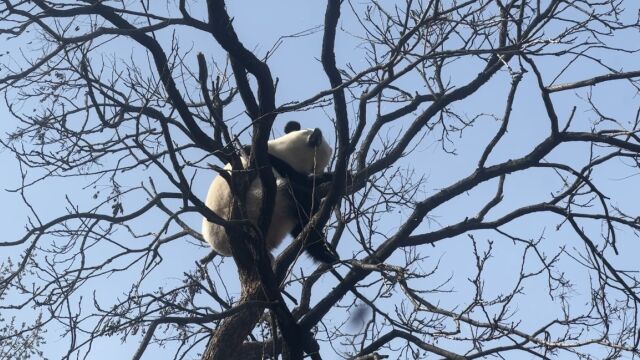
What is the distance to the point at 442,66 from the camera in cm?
685

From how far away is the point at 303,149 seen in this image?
28.8 ft

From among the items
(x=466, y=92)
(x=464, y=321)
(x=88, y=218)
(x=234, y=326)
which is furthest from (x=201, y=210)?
(x=466, y=92)

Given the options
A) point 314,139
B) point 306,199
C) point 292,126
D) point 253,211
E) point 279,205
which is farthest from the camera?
point 292,126

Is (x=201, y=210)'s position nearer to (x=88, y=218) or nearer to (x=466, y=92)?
(x=88, y=218)

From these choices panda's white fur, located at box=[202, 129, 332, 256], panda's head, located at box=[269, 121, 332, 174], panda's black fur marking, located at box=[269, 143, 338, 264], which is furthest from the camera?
panda's head, located at box=[269, 121, 332, 174]

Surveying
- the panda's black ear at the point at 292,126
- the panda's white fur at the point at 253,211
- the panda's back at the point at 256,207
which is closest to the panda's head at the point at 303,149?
the panda's black ear at the point at 292,126

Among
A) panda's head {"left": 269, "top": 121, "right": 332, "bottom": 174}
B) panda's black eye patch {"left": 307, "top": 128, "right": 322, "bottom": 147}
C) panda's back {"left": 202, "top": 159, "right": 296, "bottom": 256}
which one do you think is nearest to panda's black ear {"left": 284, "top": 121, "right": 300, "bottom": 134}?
panda's head {"left": 269, "top": 121, "right": 332, "bottom": 174}

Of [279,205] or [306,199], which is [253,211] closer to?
[279,205]

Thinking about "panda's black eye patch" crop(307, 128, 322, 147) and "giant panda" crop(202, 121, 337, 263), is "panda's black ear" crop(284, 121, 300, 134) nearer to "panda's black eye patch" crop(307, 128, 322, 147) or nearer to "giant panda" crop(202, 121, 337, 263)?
"panda's black eye patch" crop(307, 128, 322, 147)

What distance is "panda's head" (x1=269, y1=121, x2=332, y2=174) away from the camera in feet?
28.3

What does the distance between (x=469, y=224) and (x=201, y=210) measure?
2.19 metres

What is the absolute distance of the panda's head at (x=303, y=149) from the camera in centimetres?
862

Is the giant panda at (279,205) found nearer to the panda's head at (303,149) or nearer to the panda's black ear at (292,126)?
the panda's head at (303,149)

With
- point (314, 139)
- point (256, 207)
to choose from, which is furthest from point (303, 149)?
point (256, 207)
